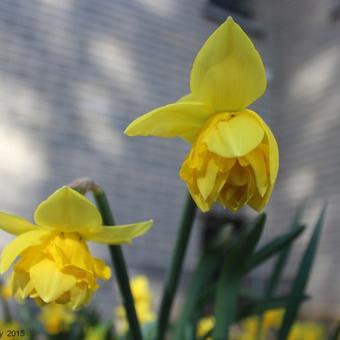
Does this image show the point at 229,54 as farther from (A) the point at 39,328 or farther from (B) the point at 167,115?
(A) the point at 39,328

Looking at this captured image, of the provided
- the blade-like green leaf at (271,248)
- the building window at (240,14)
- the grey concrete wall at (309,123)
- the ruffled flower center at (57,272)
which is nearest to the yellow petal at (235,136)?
the ruffled flower center at (57,272)

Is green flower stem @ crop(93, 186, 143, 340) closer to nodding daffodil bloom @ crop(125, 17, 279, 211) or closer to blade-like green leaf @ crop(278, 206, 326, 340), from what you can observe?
nodding daffodil bloom @ crop(125, 17, 279, 211)

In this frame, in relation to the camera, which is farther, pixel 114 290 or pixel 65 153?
pixel 114 290

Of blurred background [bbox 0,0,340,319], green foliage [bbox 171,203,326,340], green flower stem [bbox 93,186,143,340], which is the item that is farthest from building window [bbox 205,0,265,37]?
green flower stem [bbox 93,186,143,340]

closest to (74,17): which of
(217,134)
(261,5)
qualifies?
(261,5)

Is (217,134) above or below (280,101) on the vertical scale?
below

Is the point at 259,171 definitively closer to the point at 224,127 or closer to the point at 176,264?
the point at 224,127
